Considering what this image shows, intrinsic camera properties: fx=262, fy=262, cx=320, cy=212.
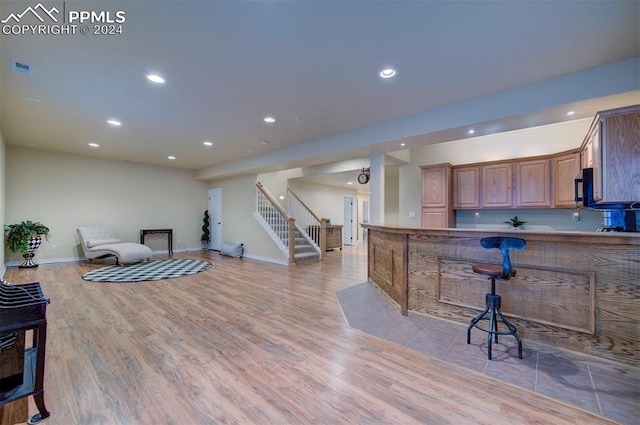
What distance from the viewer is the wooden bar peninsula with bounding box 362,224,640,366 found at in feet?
7.03

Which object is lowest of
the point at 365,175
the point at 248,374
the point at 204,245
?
the point at 248,374

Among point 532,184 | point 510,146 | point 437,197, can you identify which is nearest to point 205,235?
point 437,197

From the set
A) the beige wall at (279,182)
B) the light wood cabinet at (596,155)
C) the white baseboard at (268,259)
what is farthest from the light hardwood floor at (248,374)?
the beige wall at (279,182)

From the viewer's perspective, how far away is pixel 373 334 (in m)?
2.75

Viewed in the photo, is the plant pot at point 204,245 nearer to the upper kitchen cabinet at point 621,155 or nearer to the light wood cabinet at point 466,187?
the light wood cabinet at point 466,187

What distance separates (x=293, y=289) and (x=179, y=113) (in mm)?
3223

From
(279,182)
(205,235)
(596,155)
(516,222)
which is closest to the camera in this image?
(596,155)

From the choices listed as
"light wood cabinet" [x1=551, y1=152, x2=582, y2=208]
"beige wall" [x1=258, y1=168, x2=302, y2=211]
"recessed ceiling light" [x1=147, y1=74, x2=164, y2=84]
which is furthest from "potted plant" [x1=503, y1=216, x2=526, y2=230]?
"recessed ceiling light" [x1=147, y1=74, x2=164, y2=84]

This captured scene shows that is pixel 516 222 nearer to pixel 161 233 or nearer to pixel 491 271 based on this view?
pixel 491 271

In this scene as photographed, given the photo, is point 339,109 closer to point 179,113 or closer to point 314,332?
point 179,113

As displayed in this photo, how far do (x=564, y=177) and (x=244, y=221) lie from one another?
7.08 meters

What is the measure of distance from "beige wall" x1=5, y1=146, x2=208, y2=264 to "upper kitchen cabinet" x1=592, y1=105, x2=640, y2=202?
31.0ft

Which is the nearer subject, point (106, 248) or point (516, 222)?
point (516, 222)

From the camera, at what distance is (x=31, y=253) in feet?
18.9
